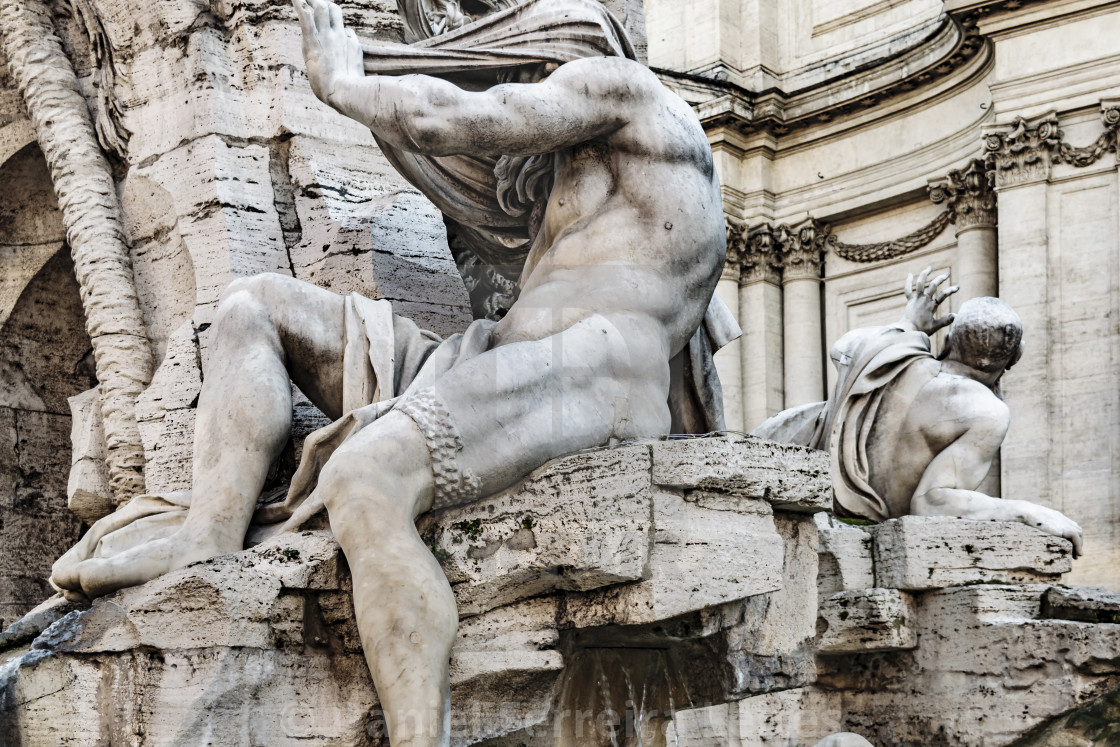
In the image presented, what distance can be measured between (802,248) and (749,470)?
53.0 feet

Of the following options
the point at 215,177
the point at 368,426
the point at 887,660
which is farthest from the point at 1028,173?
the point at 368,426

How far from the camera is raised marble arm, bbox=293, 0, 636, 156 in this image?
12.6 ft

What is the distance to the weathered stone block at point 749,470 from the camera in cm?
359

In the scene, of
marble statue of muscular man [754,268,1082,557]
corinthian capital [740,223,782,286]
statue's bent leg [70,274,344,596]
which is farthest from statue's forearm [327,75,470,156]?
corinthian capital [740,223,782,286]

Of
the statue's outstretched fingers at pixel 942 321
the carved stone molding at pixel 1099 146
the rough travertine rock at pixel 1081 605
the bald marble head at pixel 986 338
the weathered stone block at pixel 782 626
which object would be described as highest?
the carved stone molding at pixel 1099 146

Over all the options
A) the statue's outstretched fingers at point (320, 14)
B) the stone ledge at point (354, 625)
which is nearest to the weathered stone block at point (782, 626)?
the stone ledge at point (354, 625)

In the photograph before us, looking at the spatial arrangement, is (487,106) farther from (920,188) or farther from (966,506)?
(920,188)

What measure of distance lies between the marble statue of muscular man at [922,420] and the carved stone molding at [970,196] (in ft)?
35.1

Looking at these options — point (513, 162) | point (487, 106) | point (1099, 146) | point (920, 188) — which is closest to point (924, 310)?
point (513, 162)

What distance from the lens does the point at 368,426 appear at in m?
3.54

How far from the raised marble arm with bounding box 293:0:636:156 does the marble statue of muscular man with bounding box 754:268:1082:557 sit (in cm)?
238

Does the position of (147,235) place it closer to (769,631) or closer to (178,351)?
(178,351)

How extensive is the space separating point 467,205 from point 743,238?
15667 mm

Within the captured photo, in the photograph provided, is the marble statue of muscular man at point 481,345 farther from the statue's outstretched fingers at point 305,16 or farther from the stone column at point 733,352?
the stone column at point 733,352
